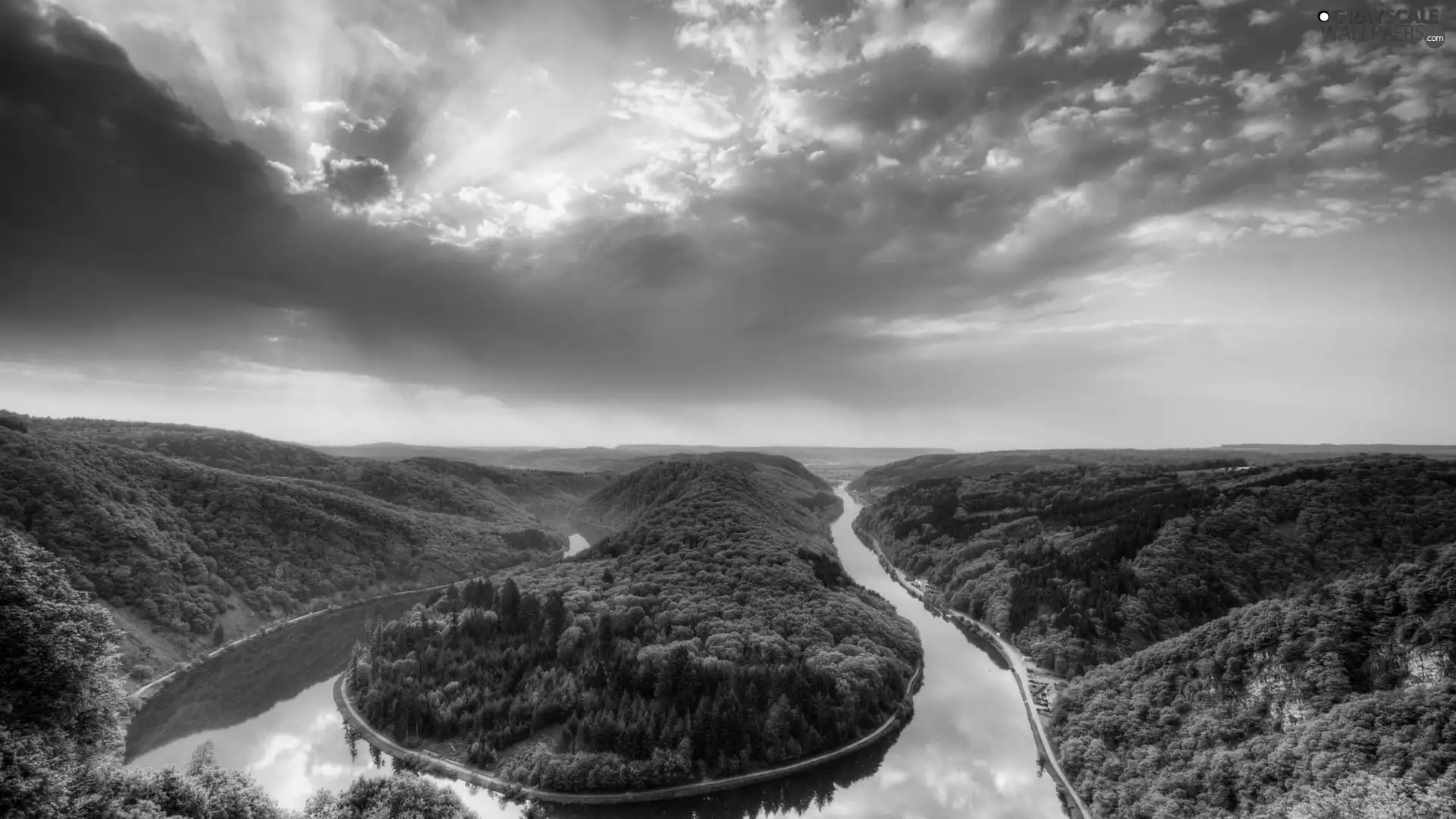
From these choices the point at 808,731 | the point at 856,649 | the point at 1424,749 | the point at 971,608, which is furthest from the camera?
the point at 971,608

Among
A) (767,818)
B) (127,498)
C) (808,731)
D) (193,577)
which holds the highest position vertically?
(127,498)

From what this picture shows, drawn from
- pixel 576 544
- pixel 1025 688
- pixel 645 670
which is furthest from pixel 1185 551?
pixel 576 544

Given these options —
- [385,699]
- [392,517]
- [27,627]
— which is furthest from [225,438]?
[27,627]

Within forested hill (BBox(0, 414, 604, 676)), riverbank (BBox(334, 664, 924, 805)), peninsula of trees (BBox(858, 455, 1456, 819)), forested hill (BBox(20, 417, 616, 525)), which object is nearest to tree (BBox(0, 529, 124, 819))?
riverbank (BBox(334, 664, 924, 805))

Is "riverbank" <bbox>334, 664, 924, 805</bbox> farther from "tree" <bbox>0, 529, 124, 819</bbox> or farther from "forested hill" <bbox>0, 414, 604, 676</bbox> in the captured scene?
"forested hill" <bbox>0, 414, 604, 676</bbox>

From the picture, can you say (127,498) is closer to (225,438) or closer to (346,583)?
(346,583)

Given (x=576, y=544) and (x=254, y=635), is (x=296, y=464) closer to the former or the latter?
(x=576, y=544)
